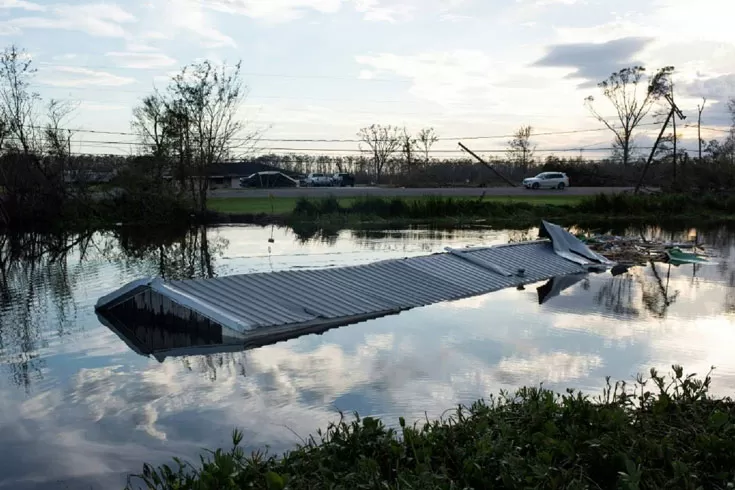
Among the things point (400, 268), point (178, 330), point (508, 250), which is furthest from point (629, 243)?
point (178, 330)

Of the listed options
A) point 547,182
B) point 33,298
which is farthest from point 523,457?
point 547,182

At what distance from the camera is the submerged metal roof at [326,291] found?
10.7 meters

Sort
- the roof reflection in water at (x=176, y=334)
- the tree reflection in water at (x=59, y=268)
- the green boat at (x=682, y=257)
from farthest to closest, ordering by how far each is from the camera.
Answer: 1. the green boat at (x=682, y=257)
2. the tree reflection in water at (x=59, y=268)
3. the roof reflection in water at (x=176, y=334)

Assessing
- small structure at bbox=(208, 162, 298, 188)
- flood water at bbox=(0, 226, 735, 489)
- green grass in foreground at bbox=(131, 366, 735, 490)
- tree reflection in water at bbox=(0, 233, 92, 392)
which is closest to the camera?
green grass in foreground at bbox=(131, 366, 735, 490)

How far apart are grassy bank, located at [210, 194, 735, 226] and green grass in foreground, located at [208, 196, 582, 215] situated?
9cm

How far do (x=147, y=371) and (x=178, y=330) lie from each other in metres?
1.76

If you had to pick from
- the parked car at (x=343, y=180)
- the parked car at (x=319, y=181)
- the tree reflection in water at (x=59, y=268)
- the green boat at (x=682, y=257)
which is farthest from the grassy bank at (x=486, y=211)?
the parked car at (x=343, y=180)

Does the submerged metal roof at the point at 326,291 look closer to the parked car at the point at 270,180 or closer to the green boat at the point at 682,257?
the green boat at the point at 682,257

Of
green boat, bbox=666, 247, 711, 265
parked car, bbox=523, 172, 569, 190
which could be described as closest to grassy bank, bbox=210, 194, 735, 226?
green boat, bbox=666, 247, 711, 265

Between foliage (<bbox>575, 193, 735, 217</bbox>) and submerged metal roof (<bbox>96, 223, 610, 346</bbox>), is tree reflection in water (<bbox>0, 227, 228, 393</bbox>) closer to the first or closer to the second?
submerged metal roof (<bbox>96, 223, 610, 346</bbox>)

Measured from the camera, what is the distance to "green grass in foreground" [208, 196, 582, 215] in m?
32.9

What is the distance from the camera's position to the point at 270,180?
199 ft

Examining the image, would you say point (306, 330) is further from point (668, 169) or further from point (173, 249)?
point (668, 169)

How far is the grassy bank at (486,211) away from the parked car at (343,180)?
23.3m
